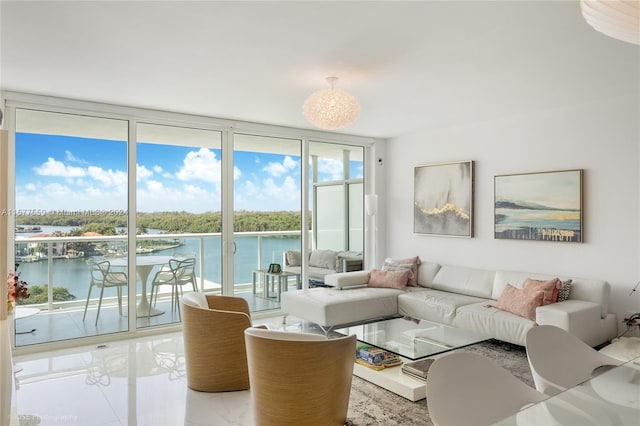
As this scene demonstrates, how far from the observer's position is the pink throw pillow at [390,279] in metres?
5.50

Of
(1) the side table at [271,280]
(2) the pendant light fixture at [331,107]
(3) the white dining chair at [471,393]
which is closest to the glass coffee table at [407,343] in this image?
(3) the white dining chair at [471,393]

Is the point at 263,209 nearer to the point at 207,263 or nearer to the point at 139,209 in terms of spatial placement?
the point at 207,263

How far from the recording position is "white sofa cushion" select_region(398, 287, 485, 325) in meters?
4.70

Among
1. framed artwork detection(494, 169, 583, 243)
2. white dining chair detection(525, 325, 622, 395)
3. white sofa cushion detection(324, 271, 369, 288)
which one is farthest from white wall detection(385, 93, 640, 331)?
white dining chair detection(525, 325, 622, 395)

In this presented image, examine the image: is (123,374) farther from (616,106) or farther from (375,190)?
(616,106)

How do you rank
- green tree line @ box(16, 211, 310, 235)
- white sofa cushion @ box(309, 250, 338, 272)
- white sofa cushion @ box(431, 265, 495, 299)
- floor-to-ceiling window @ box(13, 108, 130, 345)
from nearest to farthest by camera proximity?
1. floor-to-ceiling window @ box(13, 108, 130, 345)
2. green tree line @ box(16, 211, 310, 235)
3. white sofa cushion @ box(431, 265, 495, 299)
4. white sofa cushion @ box(309, 250, 338, 272)

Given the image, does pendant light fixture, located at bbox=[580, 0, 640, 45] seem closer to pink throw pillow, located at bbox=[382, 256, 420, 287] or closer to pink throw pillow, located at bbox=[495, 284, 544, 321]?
pink throw pillow, located at bbox=[495, 284, 544, 321]

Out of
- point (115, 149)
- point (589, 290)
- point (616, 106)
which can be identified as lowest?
point (589, 290)

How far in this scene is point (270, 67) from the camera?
3477 mm

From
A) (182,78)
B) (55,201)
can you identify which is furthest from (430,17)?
(55,201)

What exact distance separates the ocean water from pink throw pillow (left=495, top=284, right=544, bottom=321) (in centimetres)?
281

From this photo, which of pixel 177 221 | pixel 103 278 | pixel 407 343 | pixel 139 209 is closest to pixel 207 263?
pixel 177 221

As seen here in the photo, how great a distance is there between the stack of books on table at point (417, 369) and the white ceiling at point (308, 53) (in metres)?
2.36

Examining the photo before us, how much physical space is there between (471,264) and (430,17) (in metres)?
3.81
